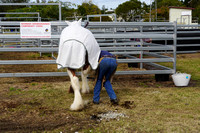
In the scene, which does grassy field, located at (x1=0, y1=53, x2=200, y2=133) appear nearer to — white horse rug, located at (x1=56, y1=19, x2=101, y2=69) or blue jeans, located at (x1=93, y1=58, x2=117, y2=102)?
blue jeans, located at (x1=93, y1=58, x2=117, y2=102)

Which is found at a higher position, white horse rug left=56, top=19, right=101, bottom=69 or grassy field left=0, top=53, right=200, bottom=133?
white horse rug left=56, top=19, right=101, bottom=69

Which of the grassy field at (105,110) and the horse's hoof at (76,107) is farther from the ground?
the horse's hoof at (76,107)

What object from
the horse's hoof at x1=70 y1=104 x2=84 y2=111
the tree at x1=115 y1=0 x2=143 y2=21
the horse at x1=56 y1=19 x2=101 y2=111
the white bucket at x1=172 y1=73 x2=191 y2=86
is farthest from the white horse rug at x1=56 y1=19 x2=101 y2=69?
the tree at x1=115 y1=0 x2=143 y2=21

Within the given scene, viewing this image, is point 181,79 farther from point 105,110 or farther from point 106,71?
point 105,110

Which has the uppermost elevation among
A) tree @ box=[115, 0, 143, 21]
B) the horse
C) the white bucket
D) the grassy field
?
tree @ box=[115, 0, 143, 21]

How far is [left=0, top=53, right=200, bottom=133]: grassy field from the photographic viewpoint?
3252mm

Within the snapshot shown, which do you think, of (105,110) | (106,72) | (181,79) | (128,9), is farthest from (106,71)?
(128,9)

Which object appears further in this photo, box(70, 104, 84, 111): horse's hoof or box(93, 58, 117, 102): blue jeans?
box(93, 58, 117, 102): blue jeans

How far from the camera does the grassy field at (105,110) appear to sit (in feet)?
10.7

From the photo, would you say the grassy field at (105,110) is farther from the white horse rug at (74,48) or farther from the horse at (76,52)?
the white horse rug at (74,48)

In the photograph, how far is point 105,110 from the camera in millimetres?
3953

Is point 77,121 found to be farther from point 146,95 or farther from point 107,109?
point 146,95

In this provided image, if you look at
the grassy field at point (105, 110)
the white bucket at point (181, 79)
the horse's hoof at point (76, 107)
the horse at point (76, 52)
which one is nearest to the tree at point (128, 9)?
the white bucket at point (181, 79)

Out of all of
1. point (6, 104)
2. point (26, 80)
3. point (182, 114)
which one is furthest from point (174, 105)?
point (26, 80)
